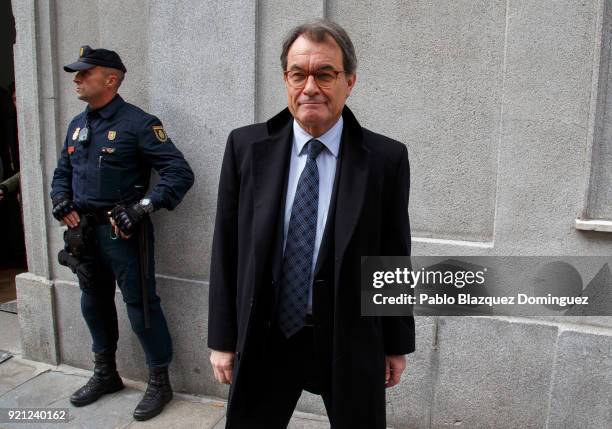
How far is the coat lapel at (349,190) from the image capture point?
6.00 feet

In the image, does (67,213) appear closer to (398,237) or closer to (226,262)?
(226,262)

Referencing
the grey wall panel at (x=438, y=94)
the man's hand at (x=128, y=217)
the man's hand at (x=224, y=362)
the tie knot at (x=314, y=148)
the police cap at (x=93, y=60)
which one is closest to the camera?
the tie knot at (x=314, y=148)

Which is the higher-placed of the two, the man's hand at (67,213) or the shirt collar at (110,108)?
the shirt collar at (110,108)

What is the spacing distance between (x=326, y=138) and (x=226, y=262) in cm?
61

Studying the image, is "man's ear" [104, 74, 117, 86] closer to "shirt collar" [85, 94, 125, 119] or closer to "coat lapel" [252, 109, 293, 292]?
"shirt collar" [85, 94, 125, 119]

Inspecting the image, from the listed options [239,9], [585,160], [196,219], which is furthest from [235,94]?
[585,160]

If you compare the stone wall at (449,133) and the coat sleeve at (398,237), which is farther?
the stone wall at (449,133)

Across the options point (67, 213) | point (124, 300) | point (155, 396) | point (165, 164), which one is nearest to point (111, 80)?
point (165, 164)

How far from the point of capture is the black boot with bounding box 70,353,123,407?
3.68 metres

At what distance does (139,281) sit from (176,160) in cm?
84

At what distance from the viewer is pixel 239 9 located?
11.3 ft

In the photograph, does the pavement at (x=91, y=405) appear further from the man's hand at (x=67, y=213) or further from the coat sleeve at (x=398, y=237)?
the coat sleeve at (x=398, y=237)

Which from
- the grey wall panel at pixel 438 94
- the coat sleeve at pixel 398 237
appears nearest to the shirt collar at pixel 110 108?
the grey wall panel at pixel 438 94

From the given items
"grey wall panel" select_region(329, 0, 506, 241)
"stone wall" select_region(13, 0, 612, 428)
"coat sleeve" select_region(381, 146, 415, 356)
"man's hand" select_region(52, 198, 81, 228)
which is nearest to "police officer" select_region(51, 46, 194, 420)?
"man's hand" select_region(52, 198, 81, 228)
